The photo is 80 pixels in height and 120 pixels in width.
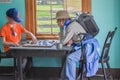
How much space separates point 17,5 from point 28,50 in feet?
5.04

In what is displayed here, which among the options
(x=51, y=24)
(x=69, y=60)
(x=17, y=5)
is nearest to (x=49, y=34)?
(x=51, y=24)

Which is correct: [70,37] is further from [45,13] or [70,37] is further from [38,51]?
[45,13]

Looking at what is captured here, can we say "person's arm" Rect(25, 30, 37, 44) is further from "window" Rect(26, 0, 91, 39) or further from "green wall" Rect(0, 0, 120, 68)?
"green wall" Rect(0, 0, 120, 68)

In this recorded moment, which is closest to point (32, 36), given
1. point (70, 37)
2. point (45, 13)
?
point (45, 13)

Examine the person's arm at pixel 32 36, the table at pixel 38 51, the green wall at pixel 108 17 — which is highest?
the green wall at pixel 108 17

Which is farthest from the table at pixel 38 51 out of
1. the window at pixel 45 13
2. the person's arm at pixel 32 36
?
the window at pixel 45 13

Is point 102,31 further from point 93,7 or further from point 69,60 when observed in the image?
point 69,60

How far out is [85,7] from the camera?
5.23 meters

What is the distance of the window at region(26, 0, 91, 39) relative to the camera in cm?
531

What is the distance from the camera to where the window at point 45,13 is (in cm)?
531

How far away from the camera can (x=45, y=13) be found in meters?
5.40

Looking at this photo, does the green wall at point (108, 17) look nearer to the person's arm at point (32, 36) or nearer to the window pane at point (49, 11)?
the window pane at point (49, 11)

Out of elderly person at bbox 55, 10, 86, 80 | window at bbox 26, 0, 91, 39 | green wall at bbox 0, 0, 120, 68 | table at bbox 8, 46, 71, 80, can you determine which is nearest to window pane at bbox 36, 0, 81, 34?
window at bbox 26, 0, 91, 39

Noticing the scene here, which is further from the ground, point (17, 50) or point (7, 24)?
point (7, 24)
